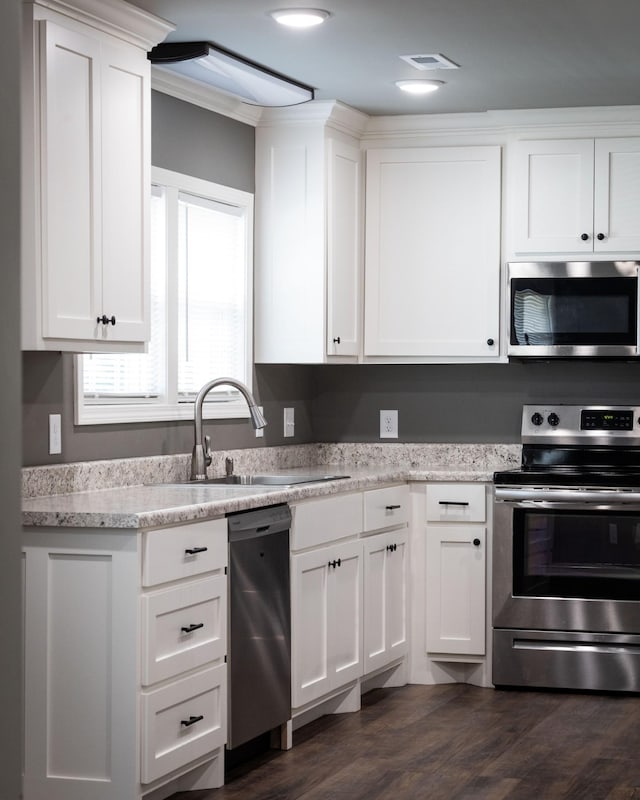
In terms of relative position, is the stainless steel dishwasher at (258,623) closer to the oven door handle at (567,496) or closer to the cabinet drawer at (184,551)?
the cabinet drawer at (184,551)

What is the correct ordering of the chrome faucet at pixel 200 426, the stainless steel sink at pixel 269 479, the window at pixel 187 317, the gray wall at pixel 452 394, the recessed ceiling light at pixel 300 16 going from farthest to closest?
the gray wall at pixel 452 394
the stainless steel sink at pixel 269 479
the chrome faucet at pixel 200 426
the window at pixel 187 317
the recessed ceiling light at pixel 300 16

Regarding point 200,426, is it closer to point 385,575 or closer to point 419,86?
point 385,575

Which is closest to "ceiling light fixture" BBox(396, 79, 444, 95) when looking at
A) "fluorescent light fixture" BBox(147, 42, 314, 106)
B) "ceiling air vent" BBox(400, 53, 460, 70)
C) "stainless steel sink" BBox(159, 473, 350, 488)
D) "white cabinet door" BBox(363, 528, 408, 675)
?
"ceiling air vent" BBox(400, 53, 460, 70)

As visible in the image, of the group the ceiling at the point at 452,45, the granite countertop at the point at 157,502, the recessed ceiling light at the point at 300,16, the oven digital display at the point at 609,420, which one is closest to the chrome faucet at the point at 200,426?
the granite countertop at the point at 157,502

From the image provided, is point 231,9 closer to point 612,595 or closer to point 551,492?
point 551,492

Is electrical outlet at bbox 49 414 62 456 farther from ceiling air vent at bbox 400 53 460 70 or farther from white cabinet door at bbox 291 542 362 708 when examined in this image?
ceiling air vent at bbox 400 53 460 70

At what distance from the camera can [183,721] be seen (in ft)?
10.4

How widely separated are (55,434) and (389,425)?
2180 millimetres

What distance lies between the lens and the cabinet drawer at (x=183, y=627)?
302 centimetres

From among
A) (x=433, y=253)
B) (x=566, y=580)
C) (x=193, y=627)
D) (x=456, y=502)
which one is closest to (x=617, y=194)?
(x=433, y=253)

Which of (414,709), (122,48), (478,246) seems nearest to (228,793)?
(414,709)

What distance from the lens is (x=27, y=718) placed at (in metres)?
3.03

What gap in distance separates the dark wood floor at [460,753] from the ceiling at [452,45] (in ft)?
7.55

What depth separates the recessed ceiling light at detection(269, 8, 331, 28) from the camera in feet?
11.2
